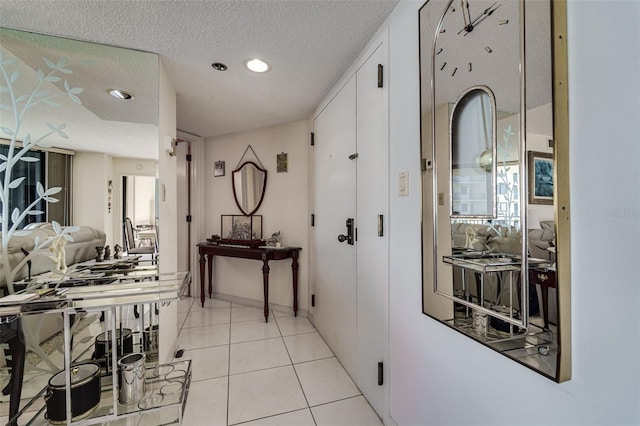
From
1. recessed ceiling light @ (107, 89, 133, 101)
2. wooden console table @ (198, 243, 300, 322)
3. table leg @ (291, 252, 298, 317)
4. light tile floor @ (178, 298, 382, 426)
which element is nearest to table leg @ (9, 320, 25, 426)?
light tile floor @ (178, 298, 382, 426)

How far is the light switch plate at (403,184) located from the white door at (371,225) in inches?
5.0

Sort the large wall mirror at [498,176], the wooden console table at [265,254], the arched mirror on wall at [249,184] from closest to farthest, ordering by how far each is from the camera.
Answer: the large wall mirror at [498,176]
the wooden console table at [265,254]
the arched mirror on wall at [249,184]

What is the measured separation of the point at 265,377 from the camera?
1.92m

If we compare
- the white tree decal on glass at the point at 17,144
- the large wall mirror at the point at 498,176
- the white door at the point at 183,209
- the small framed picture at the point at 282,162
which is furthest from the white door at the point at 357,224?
the white door at the point at 183,209

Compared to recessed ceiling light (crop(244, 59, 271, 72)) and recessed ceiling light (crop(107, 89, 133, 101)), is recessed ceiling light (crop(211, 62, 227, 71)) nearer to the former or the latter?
recessed ceiling light (crop(244, 59, 271, 72))

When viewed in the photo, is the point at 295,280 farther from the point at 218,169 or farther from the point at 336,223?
the point at 218,169

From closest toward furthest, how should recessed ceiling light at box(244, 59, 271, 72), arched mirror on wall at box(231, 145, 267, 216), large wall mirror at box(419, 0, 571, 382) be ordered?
1. large wall mirror at box(419, 0, 571, 382)
2. recessed ceiling light at box(244, 59, 271, 72)
3. arched mirror on wall at box(231, 145, 267, 216)

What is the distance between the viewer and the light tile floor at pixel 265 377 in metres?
1.56

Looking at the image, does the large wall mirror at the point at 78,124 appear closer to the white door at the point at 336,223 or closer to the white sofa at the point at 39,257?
the white sofa at the point at 39,257

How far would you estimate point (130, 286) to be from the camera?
1.31 m

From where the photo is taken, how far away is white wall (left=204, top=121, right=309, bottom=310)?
307cm

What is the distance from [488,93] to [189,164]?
3581mm

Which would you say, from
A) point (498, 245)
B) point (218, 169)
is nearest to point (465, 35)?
point (498, 245)

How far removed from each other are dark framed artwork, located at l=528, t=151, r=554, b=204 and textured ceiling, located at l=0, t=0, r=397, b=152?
1.12 m
